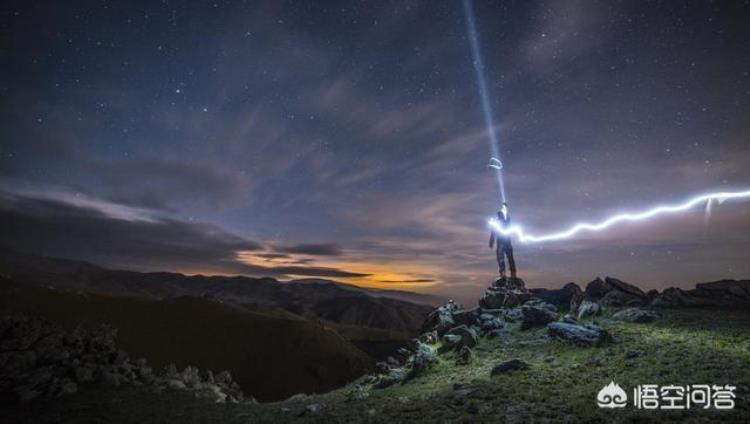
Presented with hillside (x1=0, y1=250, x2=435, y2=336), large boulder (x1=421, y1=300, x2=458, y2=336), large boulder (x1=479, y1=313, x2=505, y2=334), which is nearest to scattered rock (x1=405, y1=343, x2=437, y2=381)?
large boulder (x1=479, y1=313, x2=505, y2=334)

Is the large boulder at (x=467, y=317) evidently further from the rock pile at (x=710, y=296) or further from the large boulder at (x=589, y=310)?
the rock pile at (x=710, y=296)

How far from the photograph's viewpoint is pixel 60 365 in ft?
55.5

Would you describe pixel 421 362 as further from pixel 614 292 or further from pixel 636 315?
pixel 614 292

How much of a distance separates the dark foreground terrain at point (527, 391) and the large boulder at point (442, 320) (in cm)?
543

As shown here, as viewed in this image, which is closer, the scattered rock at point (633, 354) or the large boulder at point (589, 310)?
the scattered rock at point (633, 354)

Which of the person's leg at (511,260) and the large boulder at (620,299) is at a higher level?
the person's leg at (511,260)

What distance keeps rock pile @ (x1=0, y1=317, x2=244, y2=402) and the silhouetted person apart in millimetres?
19201

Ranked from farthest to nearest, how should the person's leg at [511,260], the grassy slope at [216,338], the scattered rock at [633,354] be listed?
1. the grassy slope at [216,338]
2. the person's leg at [511,260]
3. the scattered rock at [633,354]

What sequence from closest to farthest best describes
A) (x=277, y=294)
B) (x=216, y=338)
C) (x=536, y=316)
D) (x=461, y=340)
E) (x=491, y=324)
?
(x=461, y=340) < (x=536, y=316) < (x=491, y=324) < (x=216, y=338) < (x=277, y=294)

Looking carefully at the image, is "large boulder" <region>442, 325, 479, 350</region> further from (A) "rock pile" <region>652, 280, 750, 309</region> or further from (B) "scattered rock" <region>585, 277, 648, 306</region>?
(A) "rock pile" <region>652, 280, 750, 309</region>

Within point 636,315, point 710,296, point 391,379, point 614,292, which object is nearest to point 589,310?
point 636,315

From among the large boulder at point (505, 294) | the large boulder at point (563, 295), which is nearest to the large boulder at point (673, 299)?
the large boulder at point (563, 295)

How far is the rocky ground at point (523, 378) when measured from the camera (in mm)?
10578

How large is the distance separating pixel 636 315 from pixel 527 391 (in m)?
10.6
